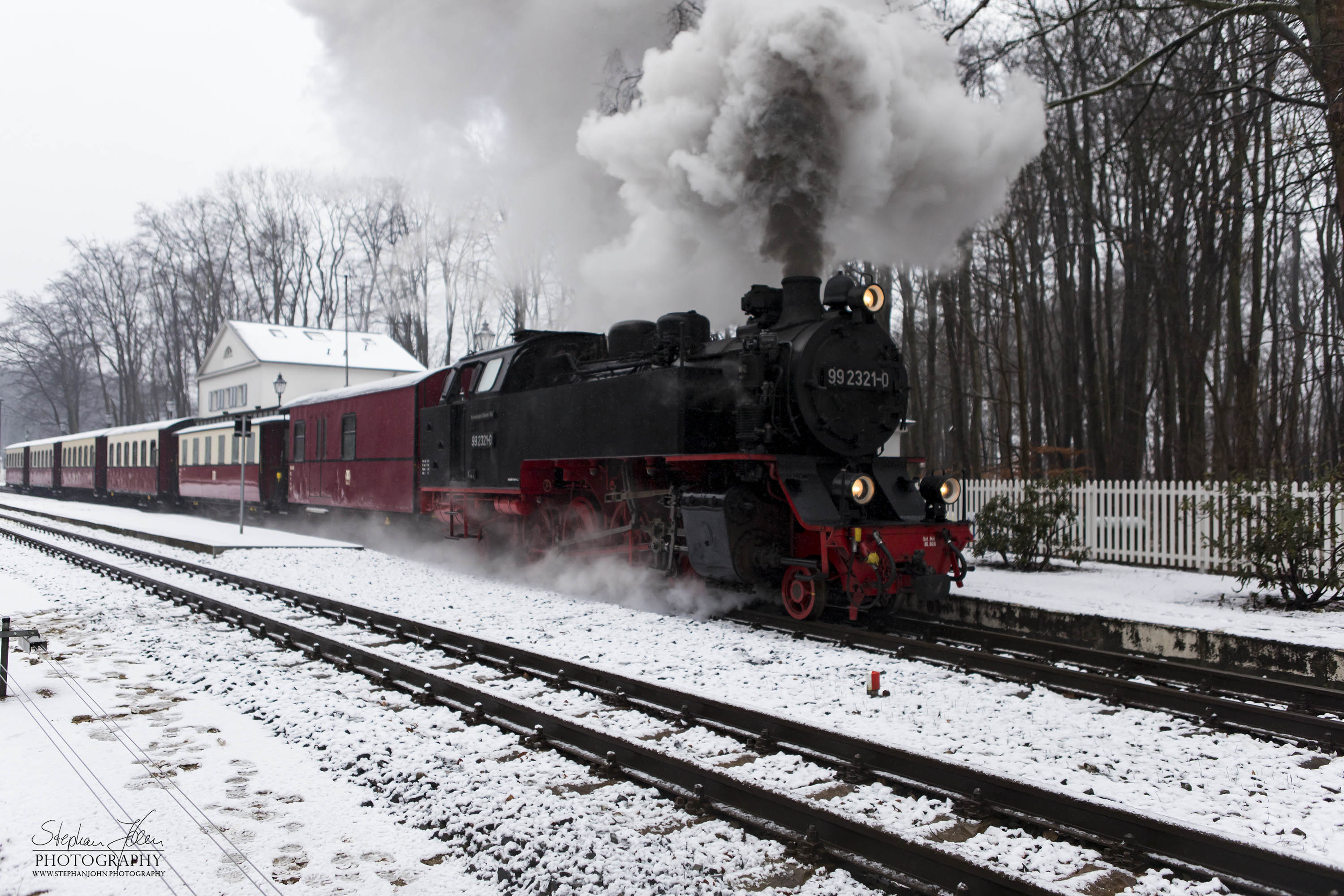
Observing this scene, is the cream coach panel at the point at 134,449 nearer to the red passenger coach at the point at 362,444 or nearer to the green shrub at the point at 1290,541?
the red passenger coach at the point at 362,444

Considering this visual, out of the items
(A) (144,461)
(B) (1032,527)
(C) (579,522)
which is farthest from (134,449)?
(B) (1032,527)

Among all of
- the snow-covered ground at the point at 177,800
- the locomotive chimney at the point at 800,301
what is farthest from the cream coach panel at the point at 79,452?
the locomotive chimney at the point at 800,301

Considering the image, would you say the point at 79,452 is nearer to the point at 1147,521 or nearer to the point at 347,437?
the point at 347,437

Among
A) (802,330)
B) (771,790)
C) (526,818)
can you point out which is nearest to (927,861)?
(771,790)

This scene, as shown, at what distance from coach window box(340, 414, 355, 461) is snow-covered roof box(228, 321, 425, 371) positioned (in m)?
25.3

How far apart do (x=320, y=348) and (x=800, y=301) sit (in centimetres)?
3869

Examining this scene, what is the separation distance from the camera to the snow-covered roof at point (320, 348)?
132 ft

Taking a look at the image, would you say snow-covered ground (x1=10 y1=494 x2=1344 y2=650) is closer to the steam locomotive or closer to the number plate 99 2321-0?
the steam locomotive

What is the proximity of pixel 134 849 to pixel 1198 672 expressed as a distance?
5.67 meters

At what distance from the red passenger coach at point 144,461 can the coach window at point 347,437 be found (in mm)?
12586

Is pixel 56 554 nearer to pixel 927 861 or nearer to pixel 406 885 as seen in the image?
pixel 406 885

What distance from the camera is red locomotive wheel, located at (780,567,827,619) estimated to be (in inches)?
291

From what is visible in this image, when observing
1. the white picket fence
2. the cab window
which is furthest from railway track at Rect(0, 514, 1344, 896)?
the white picket fence

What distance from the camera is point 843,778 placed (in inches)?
153
